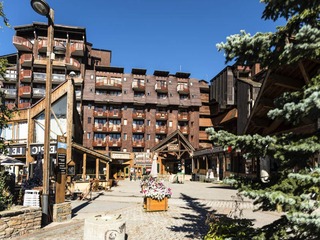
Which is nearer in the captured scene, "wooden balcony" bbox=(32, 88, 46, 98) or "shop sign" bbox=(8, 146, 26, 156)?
"shop sign" bbox=(8, 146, 26, 156)

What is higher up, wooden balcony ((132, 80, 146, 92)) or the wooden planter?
wooden balcony ((132, 80, 146, 92))

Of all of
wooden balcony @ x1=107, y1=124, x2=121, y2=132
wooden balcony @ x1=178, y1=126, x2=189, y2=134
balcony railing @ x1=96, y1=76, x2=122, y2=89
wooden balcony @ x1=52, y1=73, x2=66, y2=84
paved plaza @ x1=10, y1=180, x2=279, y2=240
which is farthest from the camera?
A: wooden balcony @ x1=178, y1=126, x2=189, y2=134

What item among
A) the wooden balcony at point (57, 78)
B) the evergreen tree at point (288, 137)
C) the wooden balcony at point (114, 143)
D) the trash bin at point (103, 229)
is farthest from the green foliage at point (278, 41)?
the wooden balcony at point (57, 78)

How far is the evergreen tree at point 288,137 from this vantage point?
11.1ft

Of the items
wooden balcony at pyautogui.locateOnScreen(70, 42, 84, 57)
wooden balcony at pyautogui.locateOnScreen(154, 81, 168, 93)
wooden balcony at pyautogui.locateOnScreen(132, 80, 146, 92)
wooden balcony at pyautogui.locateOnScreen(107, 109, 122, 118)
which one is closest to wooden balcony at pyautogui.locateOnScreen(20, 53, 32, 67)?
wooden balcony at pyautogui.locateOnScreen(70, 42, 84, 57)

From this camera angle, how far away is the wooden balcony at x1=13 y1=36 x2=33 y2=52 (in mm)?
47344

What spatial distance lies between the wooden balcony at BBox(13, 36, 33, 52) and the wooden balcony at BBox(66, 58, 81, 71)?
7.10 metres

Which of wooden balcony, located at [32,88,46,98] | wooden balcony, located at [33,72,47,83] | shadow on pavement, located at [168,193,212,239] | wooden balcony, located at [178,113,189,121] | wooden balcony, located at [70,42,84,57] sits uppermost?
wooden balcony, located at [70,42,84,57]

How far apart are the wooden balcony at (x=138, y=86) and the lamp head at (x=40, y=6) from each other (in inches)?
1653

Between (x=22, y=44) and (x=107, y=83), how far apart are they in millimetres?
14766

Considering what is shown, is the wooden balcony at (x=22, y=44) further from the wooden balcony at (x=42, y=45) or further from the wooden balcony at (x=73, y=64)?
the wooden balcony at (x=73, y=64)

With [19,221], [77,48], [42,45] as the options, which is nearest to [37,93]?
[42,45]

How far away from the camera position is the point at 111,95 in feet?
165

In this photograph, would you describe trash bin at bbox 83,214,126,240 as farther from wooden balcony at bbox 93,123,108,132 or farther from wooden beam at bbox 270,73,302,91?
wooden balcony at bbox 93,123,108,132
